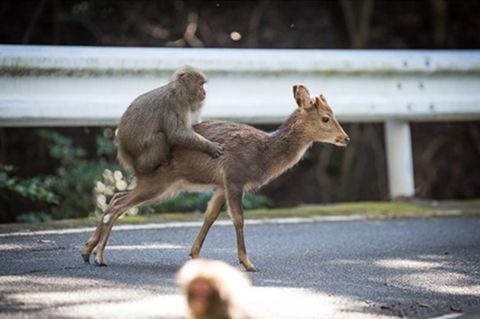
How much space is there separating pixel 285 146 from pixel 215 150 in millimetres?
817

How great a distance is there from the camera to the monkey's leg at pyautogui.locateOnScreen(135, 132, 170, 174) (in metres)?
7.12

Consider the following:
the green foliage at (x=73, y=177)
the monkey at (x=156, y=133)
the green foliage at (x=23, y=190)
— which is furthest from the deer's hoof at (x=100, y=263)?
the green foliage at (x=73, y=177)

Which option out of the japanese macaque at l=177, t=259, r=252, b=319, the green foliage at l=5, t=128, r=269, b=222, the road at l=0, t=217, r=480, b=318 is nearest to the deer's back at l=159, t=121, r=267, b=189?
the road at l=0, t=217, r=480, b=318

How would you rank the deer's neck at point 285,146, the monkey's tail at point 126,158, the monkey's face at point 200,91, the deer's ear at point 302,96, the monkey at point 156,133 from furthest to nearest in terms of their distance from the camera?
the deer's ear at point 302,96 → the deer's neck at point 285,146 → the monkey's face at point 200,91 → the monkey's tail at point 126,158 → the monkey at point 156,133

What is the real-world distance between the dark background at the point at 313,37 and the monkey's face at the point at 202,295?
8538mm

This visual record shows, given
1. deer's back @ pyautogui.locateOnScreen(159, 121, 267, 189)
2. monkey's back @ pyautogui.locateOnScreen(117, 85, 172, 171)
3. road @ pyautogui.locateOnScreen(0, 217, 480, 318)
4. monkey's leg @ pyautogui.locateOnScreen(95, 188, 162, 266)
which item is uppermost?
monkey's back @ pyautogui.locateOnScreen(117, 85, 172, 171)

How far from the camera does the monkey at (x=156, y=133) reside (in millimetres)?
7145

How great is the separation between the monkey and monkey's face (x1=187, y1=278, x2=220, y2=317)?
10.4 ft

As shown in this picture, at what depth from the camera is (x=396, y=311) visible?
5.35m

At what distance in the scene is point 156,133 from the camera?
7164 mm

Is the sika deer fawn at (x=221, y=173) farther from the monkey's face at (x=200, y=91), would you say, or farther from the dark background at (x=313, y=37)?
the dark background at (x=313, y=37)

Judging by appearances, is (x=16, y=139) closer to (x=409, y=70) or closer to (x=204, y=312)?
(x=409, y=70)

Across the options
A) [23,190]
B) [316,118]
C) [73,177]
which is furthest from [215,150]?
[73,177]

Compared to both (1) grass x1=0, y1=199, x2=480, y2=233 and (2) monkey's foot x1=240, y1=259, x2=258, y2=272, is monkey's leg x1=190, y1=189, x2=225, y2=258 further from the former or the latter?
(1) grass x1=0, y1=199, x2=480, y2=233
